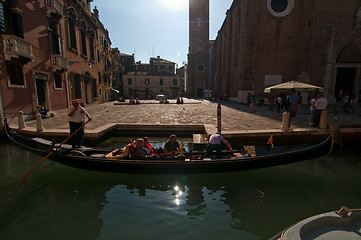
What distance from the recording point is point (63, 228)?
3.32m

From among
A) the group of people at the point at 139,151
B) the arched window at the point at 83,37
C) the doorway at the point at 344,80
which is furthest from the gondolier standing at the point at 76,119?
the doorway at the point at 344,80

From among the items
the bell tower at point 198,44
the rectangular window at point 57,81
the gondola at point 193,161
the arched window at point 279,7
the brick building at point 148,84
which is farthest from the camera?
the bell tower at point 198,44

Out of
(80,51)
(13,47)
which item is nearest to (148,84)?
(80,51)

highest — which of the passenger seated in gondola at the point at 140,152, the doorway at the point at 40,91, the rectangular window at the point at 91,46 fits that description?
the rectangular window at the point at 91,46

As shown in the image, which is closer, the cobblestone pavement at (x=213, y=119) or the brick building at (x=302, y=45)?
the cobblestone pavement at (x=213, y=119)

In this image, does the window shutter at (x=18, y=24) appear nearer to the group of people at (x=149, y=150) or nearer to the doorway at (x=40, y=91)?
the doorway at (x=40, y=91)

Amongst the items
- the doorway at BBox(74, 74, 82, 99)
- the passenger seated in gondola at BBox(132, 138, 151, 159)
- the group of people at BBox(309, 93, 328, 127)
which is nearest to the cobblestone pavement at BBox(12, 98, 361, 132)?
the group of people at BBox(309, 93, 328, 127)

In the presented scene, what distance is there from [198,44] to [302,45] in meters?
30.9

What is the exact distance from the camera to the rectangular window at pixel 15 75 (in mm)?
9197

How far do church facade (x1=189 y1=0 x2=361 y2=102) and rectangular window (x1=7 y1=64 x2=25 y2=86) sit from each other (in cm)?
1712

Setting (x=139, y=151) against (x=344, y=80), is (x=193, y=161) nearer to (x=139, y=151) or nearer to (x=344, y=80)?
(x=139, y=151)

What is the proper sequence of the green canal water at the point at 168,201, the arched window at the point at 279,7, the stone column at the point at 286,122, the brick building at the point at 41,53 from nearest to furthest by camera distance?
the green canal water at the point at 168,201 < the stone column at the point at 286,122 < the brick building at the point at 41,53 < the arched window at the point at 279,7

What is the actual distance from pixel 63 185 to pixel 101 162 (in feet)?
3.69

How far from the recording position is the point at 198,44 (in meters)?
44.5
